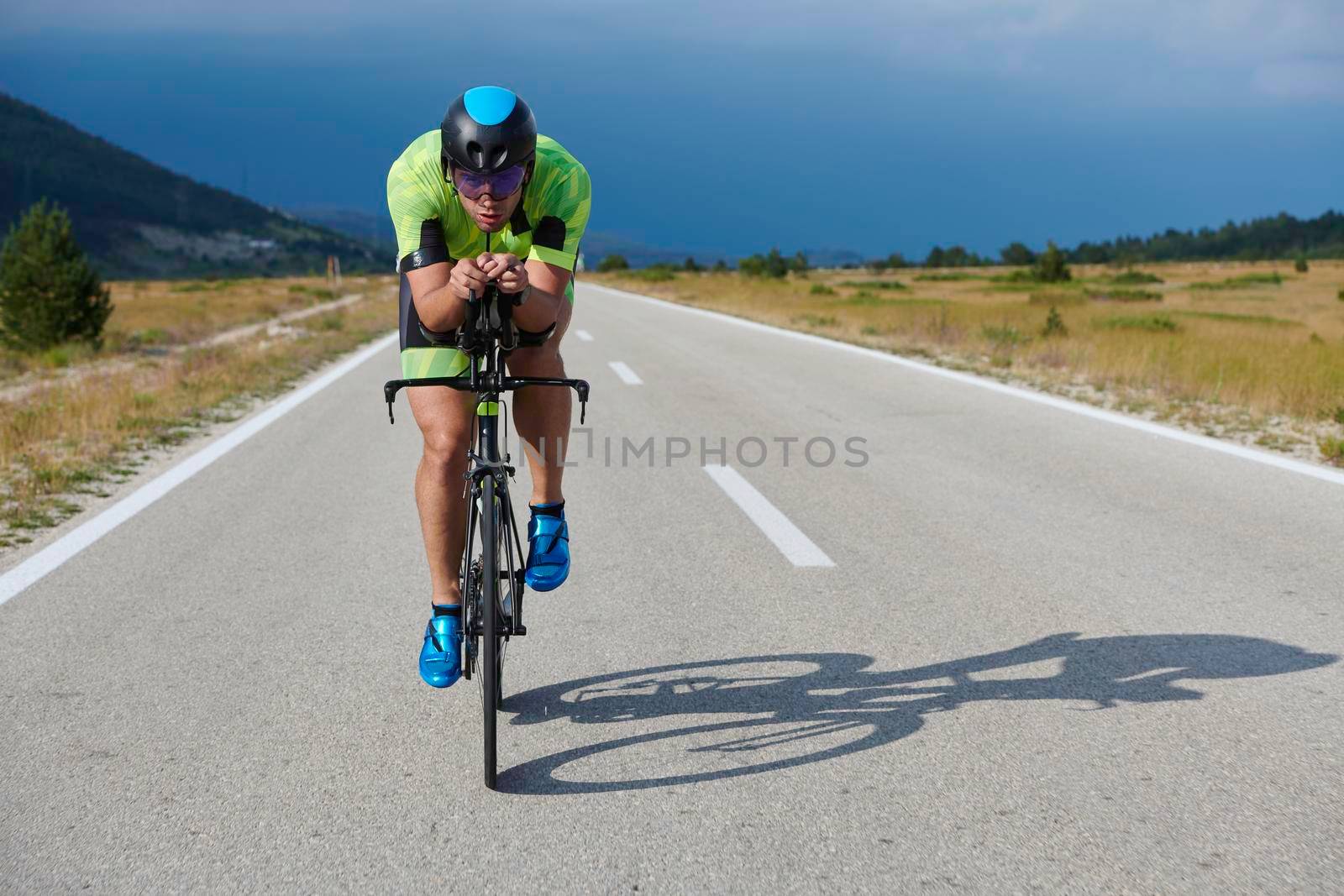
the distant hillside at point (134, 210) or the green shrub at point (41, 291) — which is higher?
the distant hillside at point (134, 210)

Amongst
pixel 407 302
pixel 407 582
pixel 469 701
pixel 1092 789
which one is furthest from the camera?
pixel 407 582

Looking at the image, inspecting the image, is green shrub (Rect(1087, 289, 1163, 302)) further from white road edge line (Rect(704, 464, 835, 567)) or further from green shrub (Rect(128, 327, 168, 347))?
white road edge line (Rect(704, 464, 835, 567))

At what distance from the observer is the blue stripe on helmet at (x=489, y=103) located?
113 inches

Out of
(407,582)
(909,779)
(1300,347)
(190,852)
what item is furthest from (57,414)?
(1300,347)

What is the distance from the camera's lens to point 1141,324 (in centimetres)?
2273

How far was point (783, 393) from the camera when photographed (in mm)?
11758

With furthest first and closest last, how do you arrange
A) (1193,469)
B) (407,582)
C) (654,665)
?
(1193,469) → (407,582) → (654,665)

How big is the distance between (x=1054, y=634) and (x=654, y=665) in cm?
153

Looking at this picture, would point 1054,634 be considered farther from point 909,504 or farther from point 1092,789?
point 909,504

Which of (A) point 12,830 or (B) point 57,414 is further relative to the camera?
(B) point 57,414

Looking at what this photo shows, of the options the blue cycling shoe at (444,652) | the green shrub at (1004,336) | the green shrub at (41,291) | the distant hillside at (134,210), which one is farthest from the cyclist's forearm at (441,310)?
the distant hillside at (134,210)

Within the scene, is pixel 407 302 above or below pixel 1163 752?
above

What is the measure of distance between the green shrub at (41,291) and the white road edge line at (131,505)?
443 inches

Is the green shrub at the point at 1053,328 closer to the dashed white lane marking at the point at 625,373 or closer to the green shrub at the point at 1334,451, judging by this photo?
the dashed white lane marking at the point at 625,373
